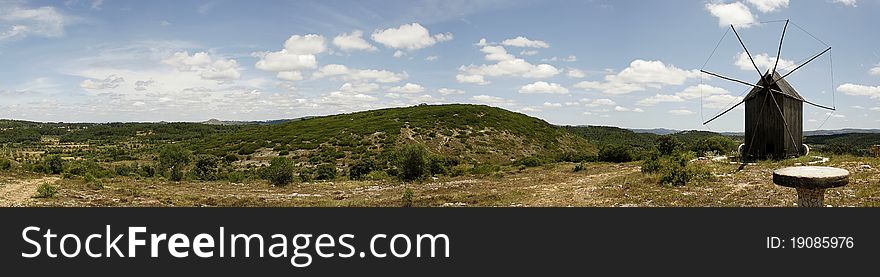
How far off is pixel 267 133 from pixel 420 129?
23172 mm

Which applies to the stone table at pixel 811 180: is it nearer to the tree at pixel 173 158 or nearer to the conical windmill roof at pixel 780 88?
the conical windmill roof at pixel 780 88

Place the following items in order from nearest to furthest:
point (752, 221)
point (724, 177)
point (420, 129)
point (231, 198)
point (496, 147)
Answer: point (752, 221), point (231, 198), point (724, 177), point (496, 147), point (420, 129)

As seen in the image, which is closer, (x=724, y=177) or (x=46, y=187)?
(x=46, y=187)

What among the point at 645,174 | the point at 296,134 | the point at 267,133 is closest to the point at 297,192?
the point at 645,174

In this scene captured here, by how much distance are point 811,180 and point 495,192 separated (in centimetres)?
1325

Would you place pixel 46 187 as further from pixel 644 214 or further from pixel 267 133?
pixel 267 133

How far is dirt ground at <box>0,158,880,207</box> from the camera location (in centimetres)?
1811

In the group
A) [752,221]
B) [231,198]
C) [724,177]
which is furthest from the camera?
[724,177]

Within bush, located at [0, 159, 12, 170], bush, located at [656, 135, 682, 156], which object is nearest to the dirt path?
bush, located at [0, 159, 12, 170]

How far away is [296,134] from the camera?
236 feet

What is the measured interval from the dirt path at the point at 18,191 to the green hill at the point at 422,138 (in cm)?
2614

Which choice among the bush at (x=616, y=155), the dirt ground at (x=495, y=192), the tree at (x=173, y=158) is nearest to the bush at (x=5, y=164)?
the dirt ground at (x=495, y=192)

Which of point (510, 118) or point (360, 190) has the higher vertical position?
point (510, 118)

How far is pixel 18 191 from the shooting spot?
22203 mm
